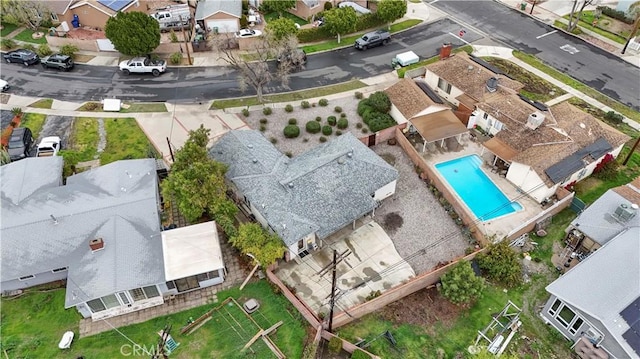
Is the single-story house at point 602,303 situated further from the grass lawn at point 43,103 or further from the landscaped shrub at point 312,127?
the grass lawn at point 43,103

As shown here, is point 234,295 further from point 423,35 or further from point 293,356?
point 423,35

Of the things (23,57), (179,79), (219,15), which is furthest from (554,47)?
(23,57)

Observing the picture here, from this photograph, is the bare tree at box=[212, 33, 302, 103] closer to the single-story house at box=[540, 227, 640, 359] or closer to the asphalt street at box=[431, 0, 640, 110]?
the asphalt street at box=[431, 0, 640, 110]

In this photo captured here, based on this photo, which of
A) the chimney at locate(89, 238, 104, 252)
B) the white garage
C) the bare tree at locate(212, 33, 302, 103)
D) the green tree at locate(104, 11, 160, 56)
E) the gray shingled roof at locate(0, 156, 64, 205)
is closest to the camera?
the chimney at locate(89, 238, 104, 252)

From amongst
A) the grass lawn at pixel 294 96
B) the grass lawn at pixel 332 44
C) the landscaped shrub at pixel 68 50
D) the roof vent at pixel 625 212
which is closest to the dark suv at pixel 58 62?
the landscaped shrub at pixel 68 50

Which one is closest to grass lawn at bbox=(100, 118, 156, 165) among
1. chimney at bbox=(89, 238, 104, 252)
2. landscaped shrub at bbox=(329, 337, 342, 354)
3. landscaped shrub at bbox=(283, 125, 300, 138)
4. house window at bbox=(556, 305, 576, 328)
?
chimney at bbox=(89, 238, 104, 252)

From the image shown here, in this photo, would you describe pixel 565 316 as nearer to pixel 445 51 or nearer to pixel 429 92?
pixel 429 92
